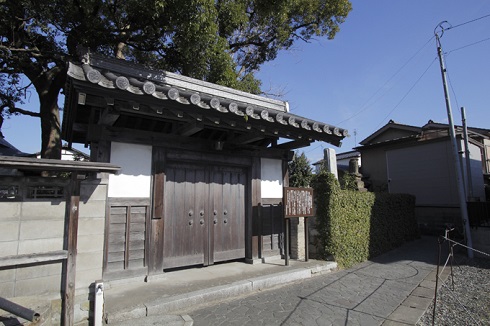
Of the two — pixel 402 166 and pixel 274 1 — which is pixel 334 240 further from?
pixel 402 166

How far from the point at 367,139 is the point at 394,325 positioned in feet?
60.6

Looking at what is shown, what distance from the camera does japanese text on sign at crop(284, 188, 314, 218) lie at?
25.3ft

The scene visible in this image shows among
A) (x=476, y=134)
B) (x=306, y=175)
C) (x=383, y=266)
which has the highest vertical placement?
(x=476, y=134)

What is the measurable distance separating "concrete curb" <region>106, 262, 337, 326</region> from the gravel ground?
2.70 metres

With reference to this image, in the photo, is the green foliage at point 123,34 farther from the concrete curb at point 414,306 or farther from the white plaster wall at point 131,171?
the concrete curb at point 414,306

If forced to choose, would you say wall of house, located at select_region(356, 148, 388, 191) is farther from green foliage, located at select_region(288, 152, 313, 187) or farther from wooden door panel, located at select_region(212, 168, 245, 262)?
wooden door panel, located at select_region(212, 168, 245, 262)

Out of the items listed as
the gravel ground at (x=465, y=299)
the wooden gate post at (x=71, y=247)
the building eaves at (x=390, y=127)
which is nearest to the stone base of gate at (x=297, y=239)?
the gravel ground at (x=465, y=299)

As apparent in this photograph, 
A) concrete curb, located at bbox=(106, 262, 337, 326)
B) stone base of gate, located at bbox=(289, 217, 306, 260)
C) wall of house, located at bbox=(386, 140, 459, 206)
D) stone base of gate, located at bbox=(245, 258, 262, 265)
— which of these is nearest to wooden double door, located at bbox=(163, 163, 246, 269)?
stone base of gate, located at bbox=(245, 258, 262, 265)

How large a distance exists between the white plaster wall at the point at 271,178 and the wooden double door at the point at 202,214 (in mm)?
628

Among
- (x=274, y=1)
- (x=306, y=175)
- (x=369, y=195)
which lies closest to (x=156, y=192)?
(x=274, y=1)

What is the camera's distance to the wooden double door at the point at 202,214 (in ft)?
22.4

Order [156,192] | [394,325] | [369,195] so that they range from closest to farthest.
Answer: [394,325] < [156,192] < [369,195]

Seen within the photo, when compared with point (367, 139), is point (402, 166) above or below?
below

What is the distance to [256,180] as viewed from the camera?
27.0ft
